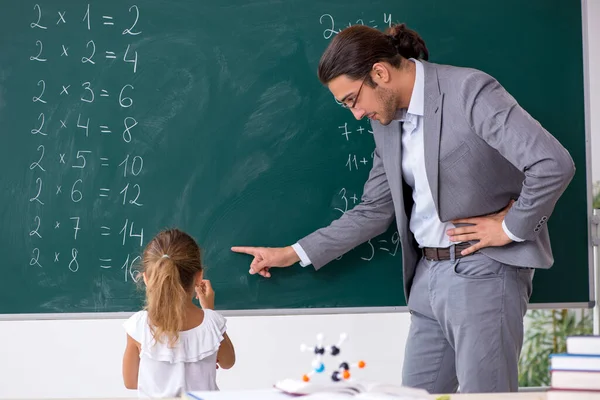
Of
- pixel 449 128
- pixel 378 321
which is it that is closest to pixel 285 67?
pixel 449 128

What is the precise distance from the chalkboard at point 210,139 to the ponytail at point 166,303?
450mm

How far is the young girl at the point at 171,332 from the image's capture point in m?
2.35

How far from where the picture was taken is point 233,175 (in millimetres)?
2857

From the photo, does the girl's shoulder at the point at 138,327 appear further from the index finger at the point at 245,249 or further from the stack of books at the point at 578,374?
the stack of books at the point at 578,374

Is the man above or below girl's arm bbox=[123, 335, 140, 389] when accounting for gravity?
above

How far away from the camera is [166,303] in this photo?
235 cm

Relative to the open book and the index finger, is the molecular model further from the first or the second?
the index finger

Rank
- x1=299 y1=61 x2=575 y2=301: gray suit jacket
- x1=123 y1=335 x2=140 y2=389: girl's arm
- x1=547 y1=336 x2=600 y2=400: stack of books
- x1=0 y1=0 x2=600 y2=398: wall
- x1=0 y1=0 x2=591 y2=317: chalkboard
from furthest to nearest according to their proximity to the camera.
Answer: x1=0 y1=0 x2=600 y2=398: wall → x1=0 y1=0 x2=591 y2=317: chalkboard → x1=123 y1=335 x2=140 y2=389: girl's arm → x1=299 y1=61 x2=575 y2=301: gray suit jacket → x1=547 y1=336 x2=600 y2=400: stack of books

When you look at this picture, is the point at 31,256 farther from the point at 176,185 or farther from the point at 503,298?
the point at 503,298

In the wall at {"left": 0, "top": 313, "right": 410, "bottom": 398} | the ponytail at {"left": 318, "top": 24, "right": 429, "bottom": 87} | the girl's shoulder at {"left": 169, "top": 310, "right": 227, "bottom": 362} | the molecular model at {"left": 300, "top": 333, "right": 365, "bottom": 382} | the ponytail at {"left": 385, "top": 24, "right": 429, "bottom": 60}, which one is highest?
the ponytail at {"left": 385, "top": 24, "right": 429, "bottom": 60}

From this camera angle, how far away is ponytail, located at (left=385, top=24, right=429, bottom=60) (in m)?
2.44

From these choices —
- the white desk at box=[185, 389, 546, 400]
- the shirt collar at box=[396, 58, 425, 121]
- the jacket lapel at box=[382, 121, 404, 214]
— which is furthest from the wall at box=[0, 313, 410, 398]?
the white desk at box=[185, 389, 546, 400]

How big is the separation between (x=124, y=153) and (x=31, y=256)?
52 cm

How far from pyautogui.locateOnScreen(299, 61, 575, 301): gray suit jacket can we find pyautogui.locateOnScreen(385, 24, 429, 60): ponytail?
0.12 metres
